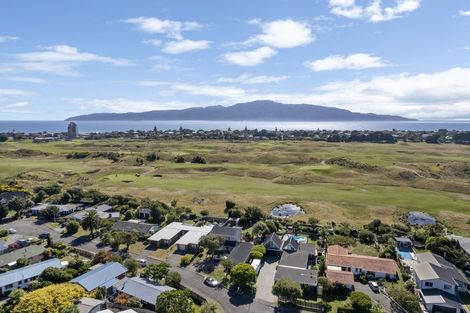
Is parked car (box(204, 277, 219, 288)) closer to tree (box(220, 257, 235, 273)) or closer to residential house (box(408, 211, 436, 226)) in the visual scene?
tree (box(220, 257, 235, 273))

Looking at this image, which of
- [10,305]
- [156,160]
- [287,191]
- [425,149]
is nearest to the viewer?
[10,305]

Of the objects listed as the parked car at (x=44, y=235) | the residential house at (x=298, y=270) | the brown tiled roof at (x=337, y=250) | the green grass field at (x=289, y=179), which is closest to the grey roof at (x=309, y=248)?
the residential house at (x=298, y=270)

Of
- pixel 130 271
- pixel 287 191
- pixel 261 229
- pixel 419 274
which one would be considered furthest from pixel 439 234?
pixel 130 271

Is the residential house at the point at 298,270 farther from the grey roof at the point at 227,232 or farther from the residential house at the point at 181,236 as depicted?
the residential house at the point at 181,236

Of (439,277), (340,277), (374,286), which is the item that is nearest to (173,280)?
(340,277)

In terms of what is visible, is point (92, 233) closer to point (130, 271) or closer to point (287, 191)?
point (130, 271)

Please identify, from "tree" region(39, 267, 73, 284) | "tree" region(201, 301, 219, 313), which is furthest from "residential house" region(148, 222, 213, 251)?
"tree" region(201, 301, 219, 313)
